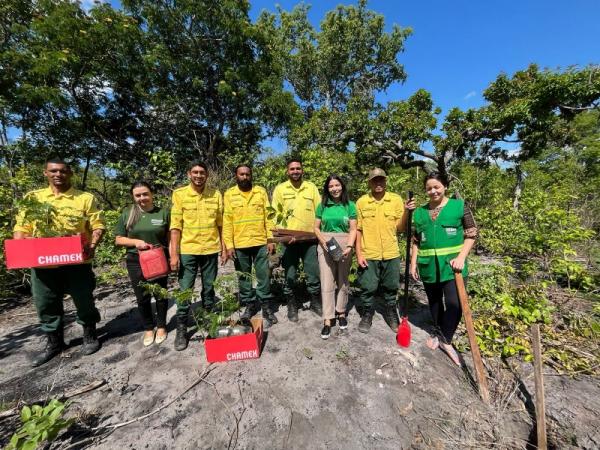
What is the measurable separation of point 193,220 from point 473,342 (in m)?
3.05

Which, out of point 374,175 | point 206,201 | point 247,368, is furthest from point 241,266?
point 374,175

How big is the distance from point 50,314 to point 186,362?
1.58m

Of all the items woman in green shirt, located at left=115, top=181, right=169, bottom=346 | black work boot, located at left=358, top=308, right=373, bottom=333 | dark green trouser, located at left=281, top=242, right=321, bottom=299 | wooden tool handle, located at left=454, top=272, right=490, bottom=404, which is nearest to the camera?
wooden tool handle, located at left=454, top=272, right=490, bottom=404

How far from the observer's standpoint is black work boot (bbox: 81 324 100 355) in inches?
119

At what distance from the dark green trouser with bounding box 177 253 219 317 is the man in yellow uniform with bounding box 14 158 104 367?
36.9 inches

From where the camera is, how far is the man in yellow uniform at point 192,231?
2939 millimetres

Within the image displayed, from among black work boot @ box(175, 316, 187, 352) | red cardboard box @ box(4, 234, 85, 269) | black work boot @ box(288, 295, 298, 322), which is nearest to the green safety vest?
black work boot @ box(288, 295, 298, 322)

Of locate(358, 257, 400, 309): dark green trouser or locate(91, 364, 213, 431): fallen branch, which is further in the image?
locate(358, 257, 400, 309): dark green trouser

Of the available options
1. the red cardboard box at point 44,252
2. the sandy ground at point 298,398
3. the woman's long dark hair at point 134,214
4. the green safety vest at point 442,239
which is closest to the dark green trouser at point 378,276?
the green safety vest at point 442,239

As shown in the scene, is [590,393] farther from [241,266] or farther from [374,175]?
[241,266]

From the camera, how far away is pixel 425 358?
2.78 meters

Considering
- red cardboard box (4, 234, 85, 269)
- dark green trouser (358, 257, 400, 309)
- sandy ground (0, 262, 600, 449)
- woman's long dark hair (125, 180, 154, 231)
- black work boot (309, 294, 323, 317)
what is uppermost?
woman's long dark hair (125, 180, 154, 231)

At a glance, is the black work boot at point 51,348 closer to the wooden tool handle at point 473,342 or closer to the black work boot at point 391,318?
the black work boot at point 391,318

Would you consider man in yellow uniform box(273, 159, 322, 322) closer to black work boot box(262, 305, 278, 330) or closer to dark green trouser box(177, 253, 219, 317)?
black work boot box(262, 305, 278, 330)
